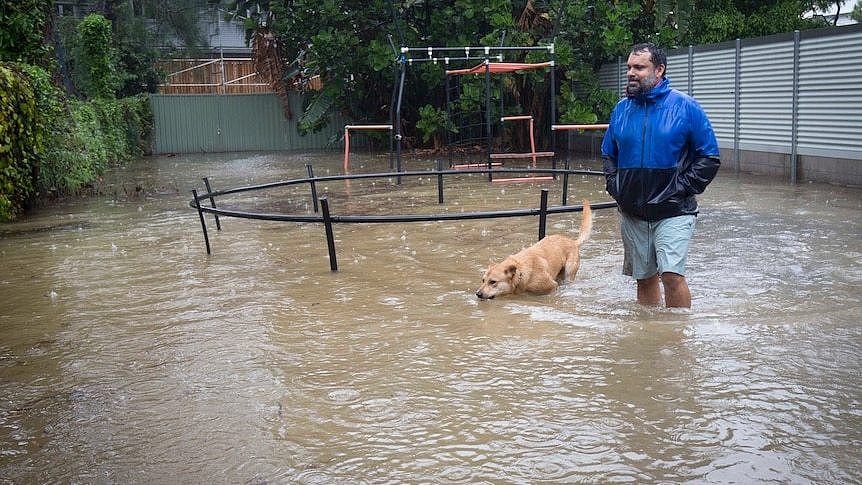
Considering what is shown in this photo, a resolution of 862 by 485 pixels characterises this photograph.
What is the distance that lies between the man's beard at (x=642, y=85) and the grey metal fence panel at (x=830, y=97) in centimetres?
921

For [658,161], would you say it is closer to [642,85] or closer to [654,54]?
[642,85]

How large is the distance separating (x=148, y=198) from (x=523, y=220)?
768 centimetres

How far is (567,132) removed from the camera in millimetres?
23953

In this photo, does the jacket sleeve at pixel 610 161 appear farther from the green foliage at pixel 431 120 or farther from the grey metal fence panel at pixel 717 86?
the green foliage at pixel 431 120

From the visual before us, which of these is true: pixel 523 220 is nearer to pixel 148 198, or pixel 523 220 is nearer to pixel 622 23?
pixel 148 198

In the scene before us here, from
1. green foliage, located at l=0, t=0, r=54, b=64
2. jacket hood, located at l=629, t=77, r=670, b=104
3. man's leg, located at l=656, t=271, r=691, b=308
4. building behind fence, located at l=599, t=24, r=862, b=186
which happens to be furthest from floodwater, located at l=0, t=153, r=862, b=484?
green foliage, located at l=0, t=0, r=54, b=64

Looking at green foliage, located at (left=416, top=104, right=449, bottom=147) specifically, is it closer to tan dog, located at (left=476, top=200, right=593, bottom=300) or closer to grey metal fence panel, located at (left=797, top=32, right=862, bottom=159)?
grey metal fence panel, located at (left=797, top=32, right=862, bottom=159)

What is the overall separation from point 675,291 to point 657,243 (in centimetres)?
49

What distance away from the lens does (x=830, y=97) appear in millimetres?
13953

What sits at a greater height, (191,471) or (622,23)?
(622,23)

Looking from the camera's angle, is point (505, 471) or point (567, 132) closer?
point (505, 471)

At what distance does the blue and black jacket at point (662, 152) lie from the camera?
18.4 ft

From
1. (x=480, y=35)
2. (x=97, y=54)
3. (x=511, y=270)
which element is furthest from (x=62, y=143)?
(x=480, y=35)

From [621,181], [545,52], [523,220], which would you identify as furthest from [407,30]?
[621,181]
